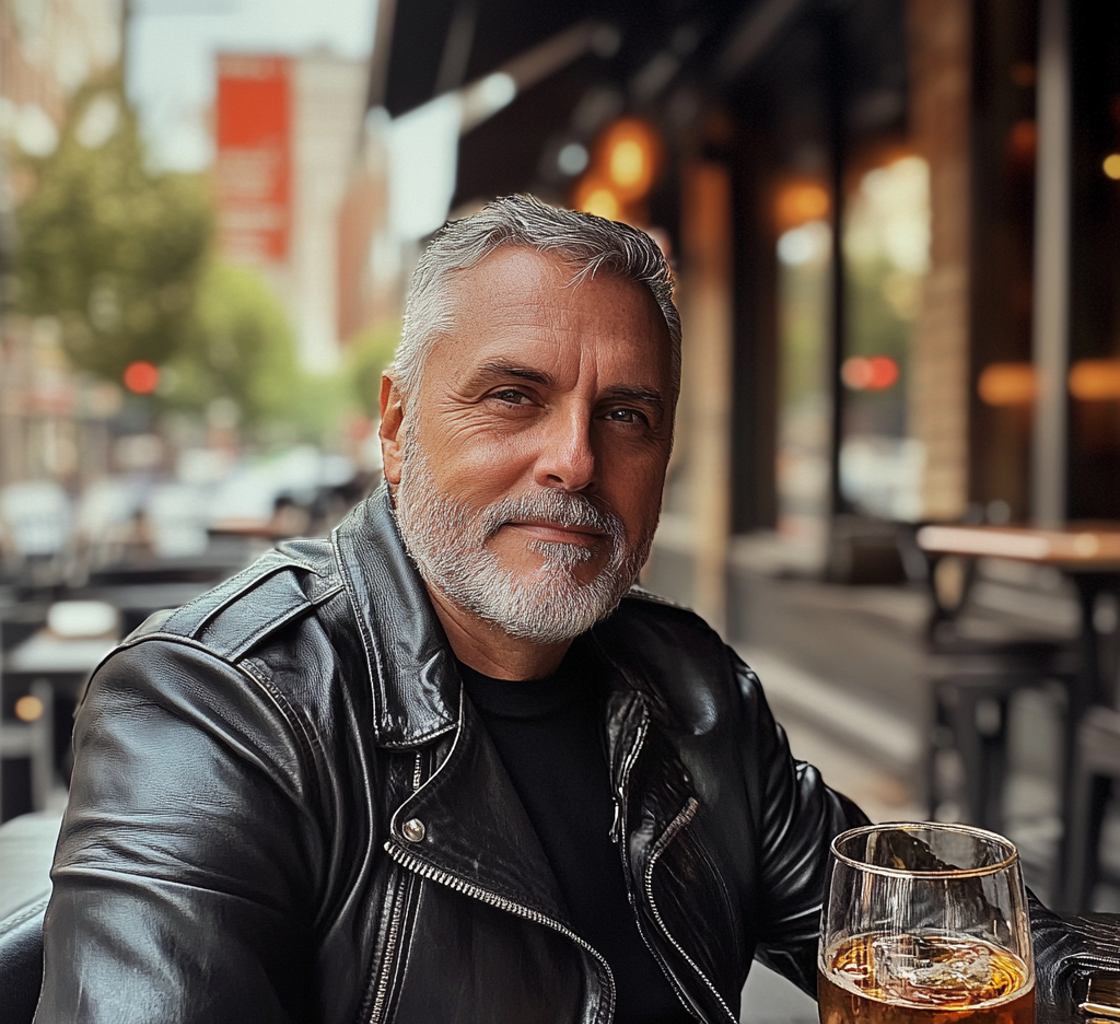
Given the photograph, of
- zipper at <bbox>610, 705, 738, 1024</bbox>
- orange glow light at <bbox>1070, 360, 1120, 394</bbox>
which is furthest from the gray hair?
orange glow light at <bbox>1070, 360, 1120, 394</bbox>

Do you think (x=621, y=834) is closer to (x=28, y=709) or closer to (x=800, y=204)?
(x=28, y=709)

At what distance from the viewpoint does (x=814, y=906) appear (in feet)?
4.39

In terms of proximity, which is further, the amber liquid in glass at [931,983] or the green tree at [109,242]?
the green tree at [109,242]

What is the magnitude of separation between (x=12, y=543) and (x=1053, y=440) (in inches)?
329

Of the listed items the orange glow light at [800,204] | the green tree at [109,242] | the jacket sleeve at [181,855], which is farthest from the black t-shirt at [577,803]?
→ the green tree at [109,242]

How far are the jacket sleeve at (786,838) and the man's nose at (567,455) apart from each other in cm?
41

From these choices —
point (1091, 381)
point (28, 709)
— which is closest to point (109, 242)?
point (28, 709)

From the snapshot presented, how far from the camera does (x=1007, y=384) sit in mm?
5422

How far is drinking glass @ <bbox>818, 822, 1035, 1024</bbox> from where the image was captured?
731 millimetres

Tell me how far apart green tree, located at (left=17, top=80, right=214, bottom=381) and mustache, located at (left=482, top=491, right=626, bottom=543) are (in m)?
16.3

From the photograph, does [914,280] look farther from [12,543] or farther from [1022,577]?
[12,543]

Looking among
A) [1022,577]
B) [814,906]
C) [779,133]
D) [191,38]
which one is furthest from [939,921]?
[191,38]

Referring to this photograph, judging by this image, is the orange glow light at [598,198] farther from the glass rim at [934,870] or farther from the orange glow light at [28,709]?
the glass rim at [934,870]

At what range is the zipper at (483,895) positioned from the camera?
1019mm
